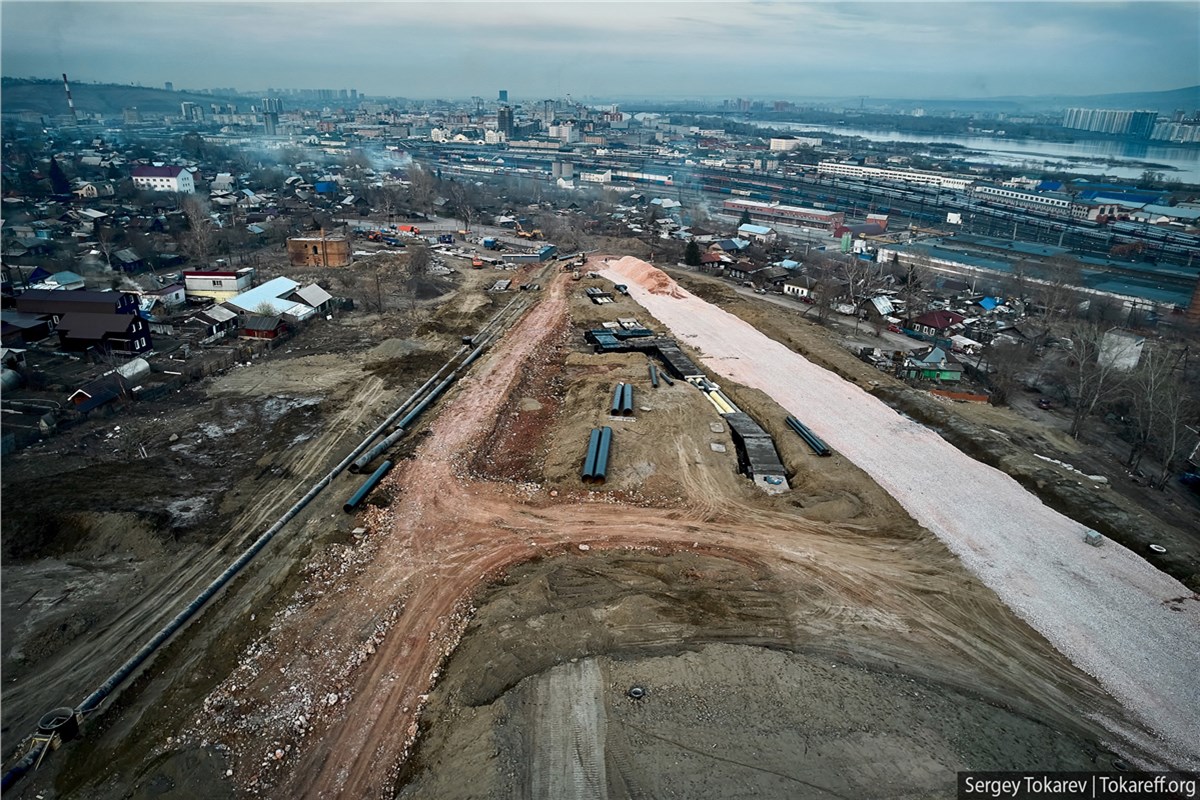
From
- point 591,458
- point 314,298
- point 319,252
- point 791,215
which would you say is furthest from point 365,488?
point 791,215

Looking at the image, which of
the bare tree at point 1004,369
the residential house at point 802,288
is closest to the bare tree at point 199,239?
the residential house at point 802,288

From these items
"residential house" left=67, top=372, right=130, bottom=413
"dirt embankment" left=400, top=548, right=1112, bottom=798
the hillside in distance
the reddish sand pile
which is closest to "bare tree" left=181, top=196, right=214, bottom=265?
"residential house" left=67, top=372, right=130, bottom=413

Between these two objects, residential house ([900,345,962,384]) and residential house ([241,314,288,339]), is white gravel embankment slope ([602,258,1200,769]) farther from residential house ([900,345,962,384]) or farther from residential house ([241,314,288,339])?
residential house ([241,314,288,339])

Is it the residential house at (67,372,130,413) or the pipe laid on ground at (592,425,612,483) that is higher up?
the pipe laid on ground at (592,425,612,483)

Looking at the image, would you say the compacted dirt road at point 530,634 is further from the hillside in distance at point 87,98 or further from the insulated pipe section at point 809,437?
the hillside in distance at point 87,98

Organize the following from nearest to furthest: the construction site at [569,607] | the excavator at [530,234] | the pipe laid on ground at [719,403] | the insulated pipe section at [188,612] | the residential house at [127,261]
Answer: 1. the construction site at [569,607]
2. the insulated pipe section at [188,612]
3. the pipe laid on ground at [719,403]
4. the residential house at [127,261]
5. the excavator at [530,234]

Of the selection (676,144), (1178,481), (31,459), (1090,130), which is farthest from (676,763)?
(1090,130)
